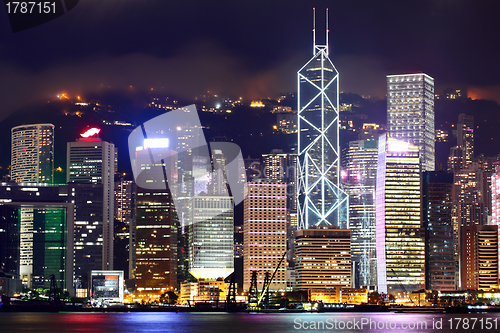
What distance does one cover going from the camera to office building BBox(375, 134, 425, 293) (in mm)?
147375

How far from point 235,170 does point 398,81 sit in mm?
39901

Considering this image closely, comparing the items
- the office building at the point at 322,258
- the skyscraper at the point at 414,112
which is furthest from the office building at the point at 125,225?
the skyscraper at the point at 414,112

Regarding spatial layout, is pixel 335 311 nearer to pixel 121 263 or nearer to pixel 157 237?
pixel 157 237

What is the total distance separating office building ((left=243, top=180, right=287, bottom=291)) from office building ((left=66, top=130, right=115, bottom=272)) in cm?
2202

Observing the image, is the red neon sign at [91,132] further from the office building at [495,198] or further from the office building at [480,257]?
the office building at [495,198]

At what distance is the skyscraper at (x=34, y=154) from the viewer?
15525cm

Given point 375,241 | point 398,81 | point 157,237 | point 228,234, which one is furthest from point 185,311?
point 398,81

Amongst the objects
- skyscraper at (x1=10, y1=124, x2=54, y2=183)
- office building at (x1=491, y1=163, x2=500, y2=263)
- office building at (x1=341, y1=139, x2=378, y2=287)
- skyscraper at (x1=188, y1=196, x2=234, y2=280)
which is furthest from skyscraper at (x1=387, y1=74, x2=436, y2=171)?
skyscraper at (x1=10, y1=124, x2=54, y2=183)

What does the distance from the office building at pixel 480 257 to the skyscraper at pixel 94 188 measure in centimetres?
5616

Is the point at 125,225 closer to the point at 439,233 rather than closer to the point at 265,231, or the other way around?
the point at 265,231

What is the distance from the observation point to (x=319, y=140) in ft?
471

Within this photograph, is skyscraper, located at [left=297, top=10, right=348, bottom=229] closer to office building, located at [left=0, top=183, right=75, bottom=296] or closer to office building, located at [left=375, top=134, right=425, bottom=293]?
office building, located at [left=375, top=134, right=425, bottom=293]

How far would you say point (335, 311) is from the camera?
408ft

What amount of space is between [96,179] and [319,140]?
123ft
